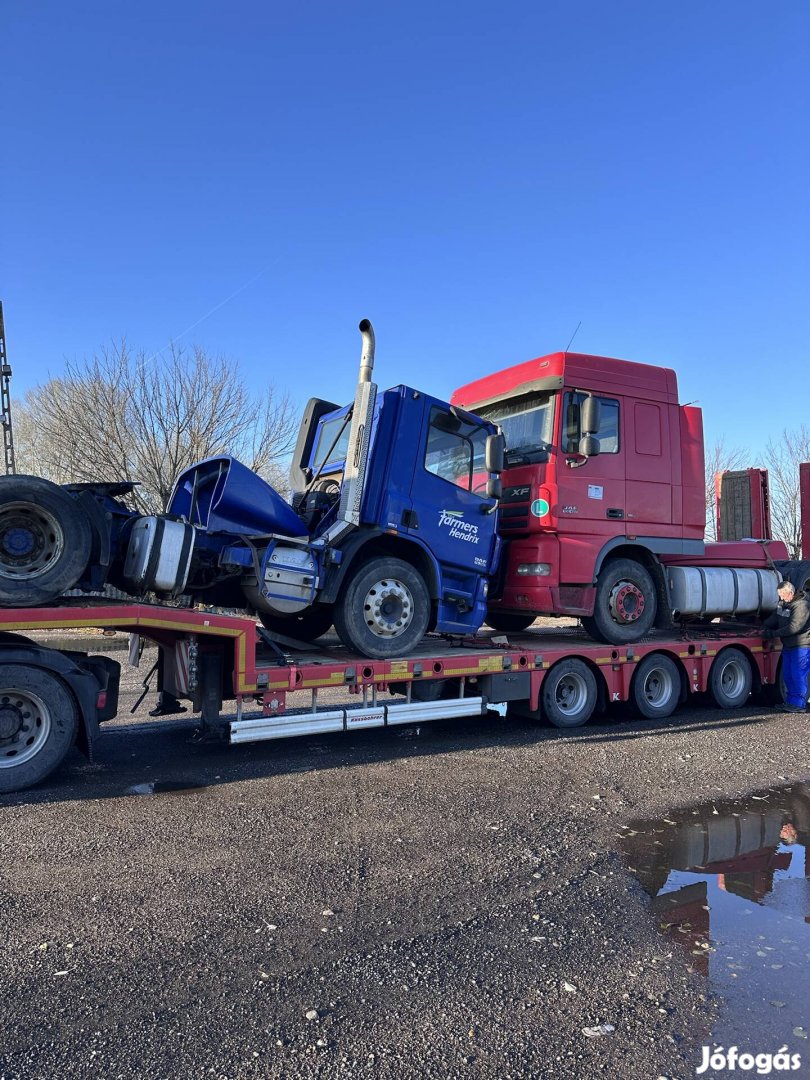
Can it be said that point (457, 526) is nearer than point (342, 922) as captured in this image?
No

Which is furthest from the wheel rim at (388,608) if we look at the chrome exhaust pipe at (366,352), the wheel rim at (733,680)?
the wheel rim at (733,680)

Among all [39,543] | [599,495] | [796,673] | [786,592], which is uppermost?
[599,495]

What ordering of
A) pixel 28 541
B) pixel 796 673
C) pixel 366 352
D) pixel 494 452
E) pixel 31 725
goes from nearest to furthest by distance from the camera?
pixel 28 541 < pixel 31 725 < pixel 366 352 < pixel 494 452 < pixel 796 673

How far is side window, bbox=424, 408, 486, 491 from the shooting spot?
7.62 metres

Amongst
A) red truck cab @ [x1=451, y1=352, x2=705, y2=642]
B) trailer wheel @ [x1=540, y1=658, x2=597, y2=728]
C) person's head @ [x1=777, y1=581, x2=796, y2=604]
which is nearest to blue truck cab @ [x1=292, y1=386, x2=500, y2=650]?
red truck cab @ [x1=451, y1=352, x2=705, y2=642]

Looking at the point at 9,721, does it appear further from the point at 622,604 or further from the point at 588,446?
the point at 622,604

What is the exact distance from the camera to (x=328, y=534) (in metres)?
6.89

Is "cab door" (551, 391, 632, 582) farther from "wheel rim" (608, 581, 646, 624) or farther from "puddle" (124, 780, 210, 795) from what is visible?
"puddle" (124, 780, 210, 795)

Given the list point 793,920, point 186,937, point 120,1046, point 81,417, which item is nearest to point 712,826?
point 793,920

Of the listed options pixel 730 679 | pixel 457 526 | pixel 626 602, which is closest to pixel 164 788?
pixel 457 526

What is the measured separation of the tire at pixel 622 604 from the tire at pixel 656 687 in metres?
0.37

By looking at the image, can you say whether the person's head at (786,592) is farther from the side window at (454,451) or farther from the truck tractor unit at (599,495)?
the side window at (454,451)

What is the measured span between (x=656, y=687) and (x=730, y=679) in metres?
1.53

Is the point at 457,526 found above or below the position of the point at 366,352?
below
